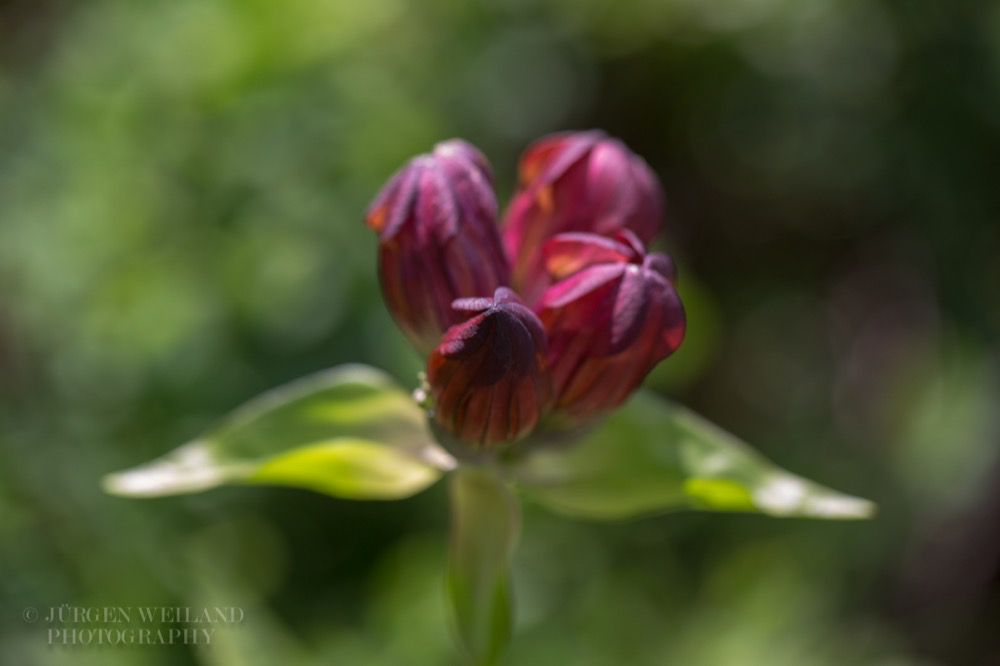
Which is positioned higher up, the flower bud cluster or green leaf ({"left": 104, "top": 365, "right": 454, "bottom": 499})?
the flower bud cluster

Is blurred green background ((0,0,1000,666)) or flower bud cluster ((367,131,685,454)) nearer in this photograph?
flower bud cluster ((367,131,685,454))

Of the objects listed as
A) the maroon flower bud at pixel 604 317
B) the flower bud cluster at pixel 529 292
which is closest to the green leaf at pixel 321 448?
the flower bud cluster at pixel 529 292

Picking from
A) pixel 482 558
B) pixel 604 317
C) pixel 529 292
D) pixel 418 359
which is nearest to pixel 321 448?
pixel 482 558

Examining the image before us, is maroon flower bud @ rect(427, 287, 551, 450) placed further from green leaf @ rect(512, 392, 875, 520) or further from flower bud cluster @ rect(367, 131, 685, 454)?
green leaf @ rect(512, 392, 875, 520)

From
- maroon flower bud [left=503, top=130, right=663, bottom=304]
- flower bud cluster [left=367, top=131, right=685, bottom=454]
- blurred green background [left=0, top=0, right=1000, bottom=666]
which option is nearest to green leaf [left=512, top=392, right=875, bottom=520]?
flower bud cluster [left=367, top=131, right=685, bottom=454]

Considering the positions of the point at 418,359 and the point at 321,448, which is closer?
the point at 321,448

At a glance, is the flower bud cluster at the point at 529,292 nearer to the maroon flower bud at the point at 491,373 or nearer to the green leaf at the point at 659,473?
the maroon flower bud at the point at 491,373

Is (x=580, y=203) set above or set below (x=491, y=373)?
above

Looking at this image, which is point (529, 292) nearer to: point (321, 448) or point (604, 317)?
point (604, 317)
